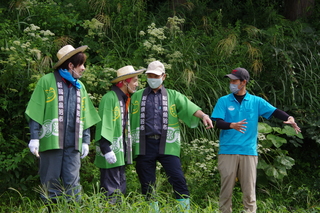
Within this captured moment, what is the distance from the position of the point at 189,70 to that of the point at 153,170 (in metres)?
2.59

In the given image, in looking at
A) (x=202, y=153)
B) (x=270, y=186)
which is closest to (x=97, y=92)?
(x=202, y=153)

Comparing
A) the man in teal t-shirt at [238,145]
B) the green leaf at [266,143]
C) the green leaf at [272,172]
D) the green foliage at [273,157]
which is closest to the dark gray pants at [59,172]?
the man in teal t-shirt at [238,145]

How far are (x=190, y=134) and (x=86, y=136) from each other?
2363 millimetres

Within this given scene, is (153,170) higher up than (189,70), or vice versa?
(189,70)

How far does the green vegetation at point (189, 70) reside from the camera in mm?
6336

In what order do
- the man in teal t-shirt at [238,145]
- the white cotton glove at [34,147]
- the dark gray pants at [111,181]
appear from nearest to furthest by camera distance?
the white cotton glove at [34,147] → the dark gray pants at [111,181] → the man in teal t-shirt at [238,145]

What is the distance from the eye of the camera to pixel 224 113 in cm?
550

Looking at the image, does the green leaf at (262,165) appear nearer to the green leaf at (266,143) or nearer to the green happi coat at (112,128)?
the green leaf at (266,143)

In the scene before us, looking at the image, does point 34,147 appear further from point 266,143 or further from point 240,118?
point 266,143

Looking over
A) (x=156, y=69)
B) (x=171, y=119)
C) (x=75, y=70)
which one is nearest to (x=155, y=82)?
(x=156, y=69)

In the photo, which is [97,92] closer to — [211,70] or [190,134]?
[190,134]

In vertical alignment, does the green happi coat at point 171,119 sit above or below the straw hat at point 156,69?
below

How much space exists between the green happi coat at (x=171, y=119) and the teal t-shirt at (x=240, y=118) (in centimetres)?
29

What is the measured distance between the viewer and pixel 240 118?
18.0ft
